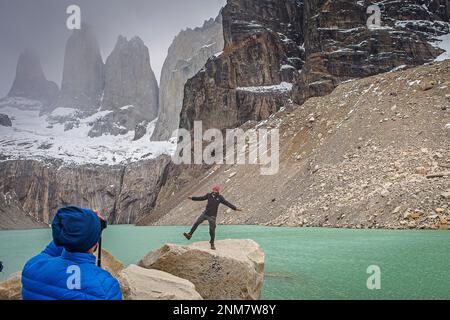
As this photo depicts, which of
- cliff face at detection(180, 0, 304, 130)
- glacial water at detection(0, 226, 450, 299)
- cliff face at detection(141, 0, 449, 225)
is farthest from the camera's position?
cliff face at detection(180, 0, 304, 130)

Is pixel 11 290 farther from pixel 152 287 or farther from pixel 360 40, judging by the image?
pixel 360 40

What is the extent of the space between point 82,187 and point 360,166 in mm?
139064

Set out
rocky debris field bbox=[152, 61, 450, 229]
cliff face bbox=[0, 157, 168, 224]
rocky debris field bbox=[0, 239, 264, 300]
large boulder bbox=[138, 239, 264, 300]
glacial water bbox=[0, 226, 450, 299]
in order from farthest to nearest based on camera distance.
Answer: cliff face bbox=[0, 157, 168, 224]
rocky debris field bbox=[152, 61, 450, 229]
glacial water bbox=[0, 226, 450, 299]
large boulder bbox=[138, 239, 264, 300]
rocky debris field bbox=[0, 239, 264, 300]

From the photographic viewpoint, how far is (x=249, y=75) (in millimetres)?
94750

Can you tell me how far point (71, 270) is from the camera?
10.8 feet

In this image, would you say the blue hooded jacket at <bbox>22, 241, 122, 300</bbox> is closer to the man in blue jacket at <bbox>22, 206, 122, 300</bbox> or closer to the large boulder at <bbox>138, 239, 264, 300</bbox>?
the man in blue jacket at <bbox>22, 206, 122, 300</bbox>

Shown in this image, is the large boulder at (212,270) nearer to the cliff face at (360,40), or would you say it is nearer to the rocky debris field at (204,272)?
the rocky debris field at (204,272)

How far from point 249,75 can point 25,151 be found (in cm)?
12189

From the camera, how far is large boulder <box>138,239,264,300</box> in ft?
Result: 28.7

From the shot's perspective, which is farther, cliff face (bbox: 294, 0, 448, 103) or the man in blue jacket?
cliff face (bbox: 294, 0, 448, 103)

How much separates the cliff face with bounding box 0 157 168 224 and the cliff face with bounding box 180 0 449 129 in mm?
56856

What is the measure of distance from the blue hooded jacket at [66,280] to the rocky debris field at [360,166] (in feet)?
85.9

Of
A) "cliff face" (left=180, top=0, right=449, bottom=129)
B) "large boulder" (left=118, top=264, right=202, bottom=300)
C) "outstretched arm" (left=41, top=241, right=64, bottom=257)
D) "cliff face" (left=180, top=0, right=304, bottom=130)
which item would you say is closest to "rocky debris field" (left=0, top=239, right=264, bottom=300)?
"large boulder" (left=118, top=264, right=202, bottom=300)

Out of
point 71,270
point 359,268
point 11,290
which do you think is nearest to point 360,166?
point 359,268
